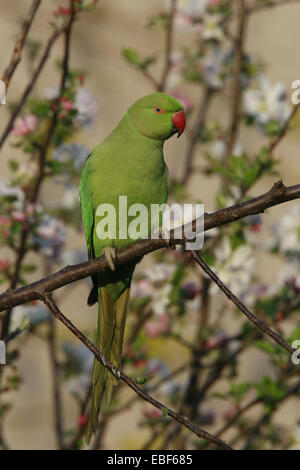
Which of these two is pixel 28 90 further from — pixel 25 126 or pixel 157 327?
pixel 157 327

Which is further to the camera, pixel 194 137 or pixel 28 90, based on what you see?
pixel 194 137

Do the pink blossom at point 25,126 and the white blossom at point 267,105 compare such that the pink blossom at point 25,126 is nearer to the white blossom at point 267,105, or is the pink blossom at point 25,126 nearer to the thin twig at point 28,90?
the thin twig at point 28,90

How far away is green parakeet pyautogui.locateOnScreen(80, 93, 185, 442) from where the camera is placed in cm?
174

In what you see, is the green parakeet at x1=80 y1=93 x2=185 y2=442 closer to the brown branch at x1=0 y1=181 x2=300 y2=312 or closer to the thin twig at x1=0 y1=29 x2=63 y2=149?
the thin twig at x1=0 y1=29 x2=63 y2=149

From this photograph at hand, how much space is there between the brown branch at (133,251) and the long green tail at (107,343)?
0.36 m

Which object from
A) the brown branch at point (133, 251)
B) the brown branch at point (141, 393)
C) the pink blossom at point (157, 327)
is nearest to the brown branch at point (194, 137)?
the pink blossom at point (157, 327)

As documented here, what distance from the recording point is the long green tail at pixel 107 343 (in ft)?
5.01

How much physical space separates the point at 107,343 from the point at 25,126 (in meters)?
0.70

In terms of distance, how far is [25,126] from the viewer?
1.90 metres

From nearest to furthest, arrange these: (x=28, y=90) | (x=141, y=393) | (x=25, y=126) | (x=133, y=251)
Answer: (x=141, y=393)
(x=133, y=251)
(x=28, y=90)
(x=25, y=126)

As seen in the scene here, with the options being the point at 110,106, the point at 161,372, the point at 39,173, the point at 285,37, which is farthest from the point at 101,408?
the point at 285,37

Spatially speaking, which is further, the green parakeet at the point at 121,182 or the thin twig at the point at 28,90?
the green parakeet at the point at 121,182

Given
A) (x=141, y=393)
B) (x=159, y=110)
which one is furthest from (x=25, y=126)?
(x=141, y=393)
